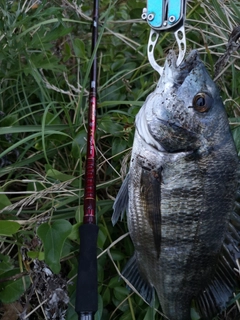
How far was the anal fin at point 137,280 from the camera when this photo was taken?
7.17 ft

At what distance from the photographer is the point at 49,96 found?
8.40 feet

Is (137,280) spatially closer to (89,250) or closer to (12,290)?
(89,250)

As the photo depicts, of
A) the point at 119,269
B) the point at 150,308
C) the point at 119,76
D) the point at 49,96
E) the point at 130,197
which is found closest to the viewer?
the point at 130,197

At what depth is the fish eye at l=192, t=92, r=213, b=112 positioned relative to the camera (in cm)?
190

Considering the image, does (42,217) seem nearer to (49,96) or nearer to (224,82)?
(49,96)

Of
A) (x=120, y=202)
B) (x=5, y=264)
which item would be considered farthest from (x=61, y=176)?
(x=5, y=264)

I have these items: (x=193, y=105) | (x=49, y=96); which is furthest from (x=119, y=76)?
(x=193, y=105)

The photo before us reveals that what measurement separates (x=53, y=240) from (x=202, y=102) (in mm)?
884

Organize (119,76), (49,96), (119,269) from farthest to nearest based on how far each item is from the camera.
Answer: (119,76) → (49,96) → (119,269)

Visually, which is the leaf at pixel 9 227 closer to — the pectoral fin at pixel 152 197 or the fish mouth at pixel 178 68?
the pectoral fin at pixel 152 197

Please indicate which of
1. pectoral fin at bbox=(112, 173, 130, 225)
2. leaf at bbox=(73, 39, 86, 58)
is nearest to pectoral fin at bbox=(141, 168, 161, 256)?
pectoral fin at bbox=(112, 173, 130, 225)

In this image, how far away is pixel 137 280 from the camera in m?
2.20

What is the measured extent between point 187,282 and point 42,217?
0.76m

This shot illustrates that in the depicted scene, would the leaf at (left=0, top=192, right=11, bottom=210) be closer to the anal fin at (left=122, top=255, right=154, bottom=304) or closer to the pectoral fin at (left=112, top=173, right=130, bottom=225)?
the pectoral fin at (left=112, top=173, right=130, bottom=225)
